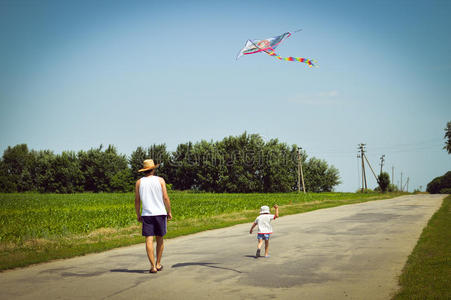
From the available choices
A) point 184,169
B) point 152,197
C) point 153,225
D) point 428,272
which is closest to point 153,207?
point 152,197

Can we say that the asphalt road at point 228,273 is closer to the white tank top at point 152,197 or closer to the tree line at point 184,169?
the white tank top at point 152,197

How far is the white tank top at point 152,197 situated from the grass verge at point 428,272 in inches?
175

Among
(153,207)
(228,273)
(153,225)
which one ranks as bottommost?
(228,273)

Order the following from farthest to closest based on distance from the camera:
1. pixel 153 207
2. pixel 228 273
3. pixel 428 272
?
pixel 153 207
pixel 228 273
pixel 428 272

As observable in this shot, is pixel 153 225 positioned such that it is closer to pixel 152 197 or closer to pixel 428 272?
pixel 152 197

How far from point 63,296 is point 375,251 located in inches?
302

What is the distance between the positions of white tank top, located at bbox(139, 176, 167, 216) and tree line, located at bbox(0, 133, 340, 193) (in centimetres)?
7669

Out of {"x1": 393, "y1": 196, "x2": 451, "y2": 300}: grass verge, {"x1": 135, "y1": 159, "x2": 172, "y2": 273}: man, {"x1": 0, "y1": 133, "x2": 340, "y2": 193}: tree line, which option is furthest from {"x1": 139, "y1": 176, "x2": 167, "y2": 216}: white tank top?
{"x1": 0, "y1": 133, "x2": 340, "y2": 193}: tree line

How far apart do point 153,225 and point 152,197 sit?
56 cm

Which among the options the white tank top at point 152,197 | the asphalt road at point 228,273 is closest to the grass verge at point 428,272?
the asphalt road at point 228,273

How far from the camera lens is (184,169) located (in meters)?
91.9

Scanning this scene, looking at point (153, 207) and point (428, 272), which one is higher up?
point (153, 207)

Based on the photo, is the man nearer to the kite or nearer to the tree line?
the kite

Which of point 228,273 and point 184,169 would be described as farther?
point 184,169
